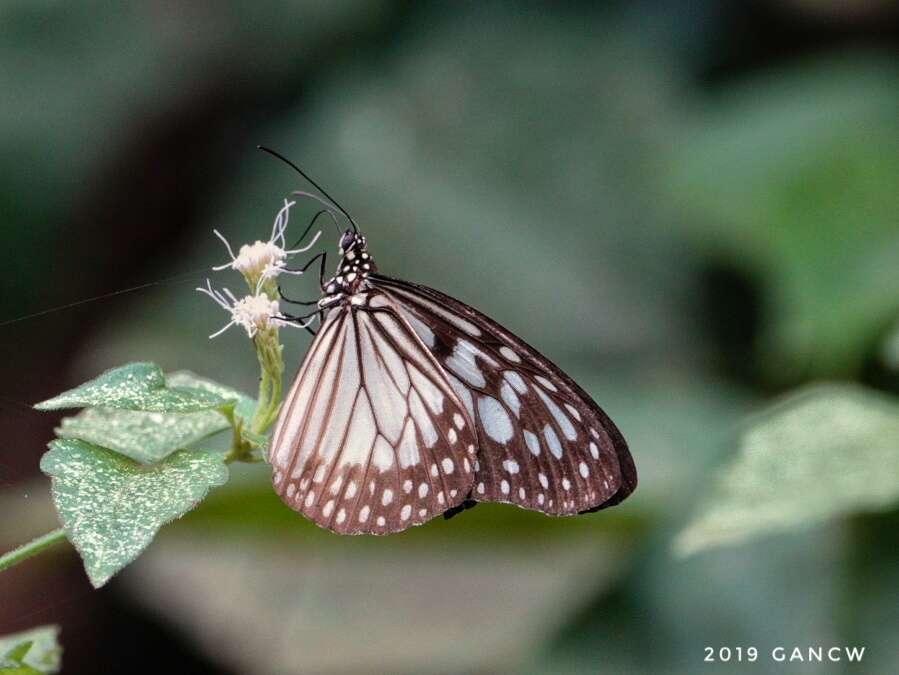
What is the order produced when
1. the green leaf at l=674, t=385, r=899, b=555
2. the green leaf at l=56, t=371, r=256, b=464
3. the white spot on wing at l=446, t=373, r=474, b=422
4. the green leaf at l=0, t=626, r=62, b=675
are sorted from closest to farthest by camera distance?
Answer: the green leaf at l=0, t=626, r=62, b=675
the green leaf at l=56, t=371, r=256, b=464
the white spot on wing at l=446, t=373, r=474, b=422
the green leaf at l=674, t=385, r=899, b=555

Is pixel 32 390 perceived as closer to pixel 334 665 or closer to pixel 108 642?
pixel 108 642

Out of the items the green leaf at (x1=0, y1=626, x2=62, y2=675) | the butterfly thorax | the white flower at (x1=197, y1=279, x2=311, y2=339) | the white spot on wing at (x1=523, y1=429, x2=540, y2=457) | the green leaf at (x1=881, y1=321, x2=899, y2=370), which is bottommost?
the green leaf at (x1=0, y1=626, x2=62, y2=675)

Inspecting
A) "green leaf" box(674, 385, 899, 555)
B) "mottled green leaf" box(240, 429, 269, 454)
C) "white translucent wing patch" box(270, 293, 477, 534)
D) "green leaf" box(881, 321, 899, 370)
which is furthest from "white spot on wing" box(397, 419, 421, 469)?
"green leaf" box(881, 321, 899, 370)

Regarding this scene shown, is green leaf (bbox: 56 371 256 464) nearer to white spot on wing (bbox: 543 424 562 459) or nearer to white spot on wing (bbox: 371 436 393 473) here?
white spot on wing (bbox: 371 436 393 473)

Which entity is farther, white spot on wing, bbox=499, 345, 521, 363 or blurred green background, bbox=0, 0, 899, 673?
blurred green background, bbox=0, 0, 899, 673

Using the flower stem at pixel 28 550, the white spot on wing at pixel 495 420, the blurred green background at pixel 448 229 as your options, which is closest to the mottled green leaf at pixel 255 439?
the flower stem at pixel 28 550

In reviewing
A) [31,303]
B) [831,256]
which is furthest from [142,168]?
[831,256]

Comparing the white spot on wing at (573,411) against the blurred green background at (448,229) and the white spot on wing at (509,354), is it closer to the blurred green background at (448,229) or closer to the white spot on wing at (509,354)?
the white spot on wing at (509,354)
